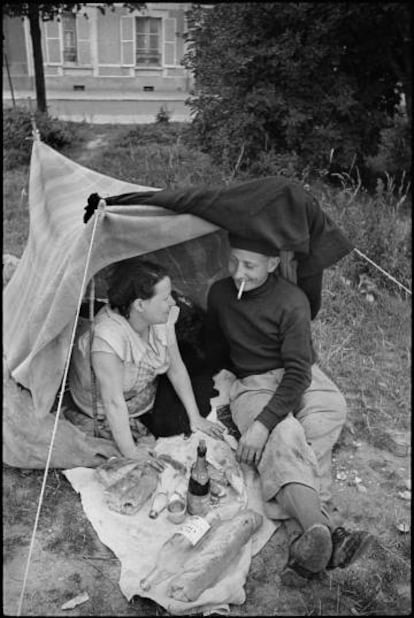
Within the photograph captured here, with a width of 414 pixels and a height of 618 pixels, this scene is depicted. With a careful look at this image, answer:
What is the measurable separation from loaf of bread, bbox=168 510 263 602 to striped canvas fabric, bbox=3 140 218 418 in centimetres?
99

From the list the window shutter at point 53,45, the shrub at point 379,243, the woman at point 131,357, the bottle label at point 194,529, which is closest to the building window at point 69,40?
the window shutter at point 53,45

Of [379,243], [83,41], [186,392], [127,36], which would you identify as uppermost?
[127,36]

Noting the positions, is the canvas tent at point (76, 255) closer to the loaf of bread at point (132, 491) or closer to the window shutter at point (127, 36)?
the loaf of bread at point (132, 491)

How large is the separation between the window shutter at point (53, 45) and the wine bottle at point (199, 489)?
16902 mm

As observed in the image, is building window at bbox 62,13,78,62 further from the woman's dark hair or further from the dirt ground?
the dirt ground

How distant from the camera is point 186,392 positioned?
3.20 metres

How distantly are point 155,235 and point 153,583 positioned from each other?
144cm

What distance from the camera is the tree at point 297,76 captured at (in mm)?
6770

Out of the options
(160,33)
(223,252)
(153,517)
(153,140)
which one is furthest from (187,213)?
(160,33)

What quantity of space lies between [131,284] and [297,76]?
5030mm

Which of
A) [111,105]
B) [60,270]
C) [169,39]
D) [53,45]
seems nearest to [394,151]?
[60,270]

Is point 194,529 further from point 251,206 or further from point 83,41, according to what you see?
point 83,41

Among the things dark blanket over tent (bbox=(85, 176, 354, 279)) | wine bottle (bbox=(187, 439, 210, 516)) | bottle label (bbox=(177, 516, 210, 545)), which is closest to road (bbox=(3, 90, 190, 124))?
dark blanket over tent (bbox=(85, 176, 354, 279))

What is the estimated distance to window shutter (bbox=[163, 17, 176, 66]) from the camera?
16.5m
